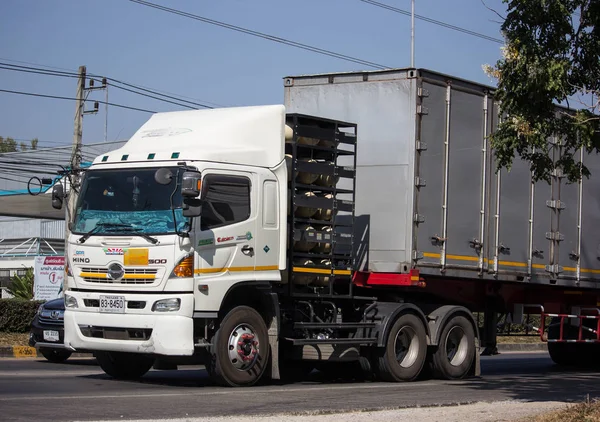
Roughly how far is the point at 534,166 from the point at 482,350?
17.3 feet

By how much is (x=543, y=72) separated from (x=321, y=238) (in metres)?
4.30

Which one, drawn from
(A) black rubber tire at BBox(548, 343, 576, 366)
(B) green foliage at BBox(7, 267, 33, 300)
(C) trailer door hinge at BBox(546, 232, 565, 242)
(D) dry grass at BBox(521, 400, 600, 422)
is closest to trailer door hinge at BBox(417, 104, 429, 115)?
(C) trailer door hinge at BBox(546, 232, 565, 242)

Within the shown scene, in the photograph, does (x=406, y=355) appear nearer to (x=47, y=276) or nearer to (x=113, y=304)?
(x=113, y=304)

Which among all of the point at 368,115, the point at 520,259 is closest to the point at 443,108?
the point at 368,115

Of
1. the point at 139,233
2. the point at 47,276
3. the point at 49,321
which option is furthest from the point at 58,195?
the point at 47,276

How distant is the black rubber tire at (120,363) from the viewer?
14039mm

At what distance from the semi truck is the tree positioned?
301cm

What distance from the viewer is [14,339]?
69.7 feet

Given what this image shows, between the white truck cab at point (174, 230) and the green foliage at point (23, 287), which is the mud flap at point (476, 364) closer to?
the white truck cab at point (174, 230)

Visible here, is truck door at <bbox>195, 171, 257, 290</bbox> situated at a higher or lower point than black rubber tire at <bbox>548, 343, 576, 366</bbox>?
higher

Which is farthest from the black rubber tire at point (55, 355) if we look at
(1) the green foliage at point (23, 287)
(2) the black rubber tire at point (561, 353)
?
(1) the green foliage at point (23, 287)

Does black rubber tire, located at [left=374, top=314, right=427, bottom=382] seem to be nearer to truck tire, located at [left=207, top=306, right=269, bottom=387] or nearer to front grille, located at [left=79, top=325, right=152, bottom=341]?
truck tire, located at [left=207, top=306, right=269, bottom=387]

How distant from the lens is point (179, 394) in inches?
463

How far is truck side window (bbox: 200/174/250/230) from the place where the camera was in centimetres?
1262
